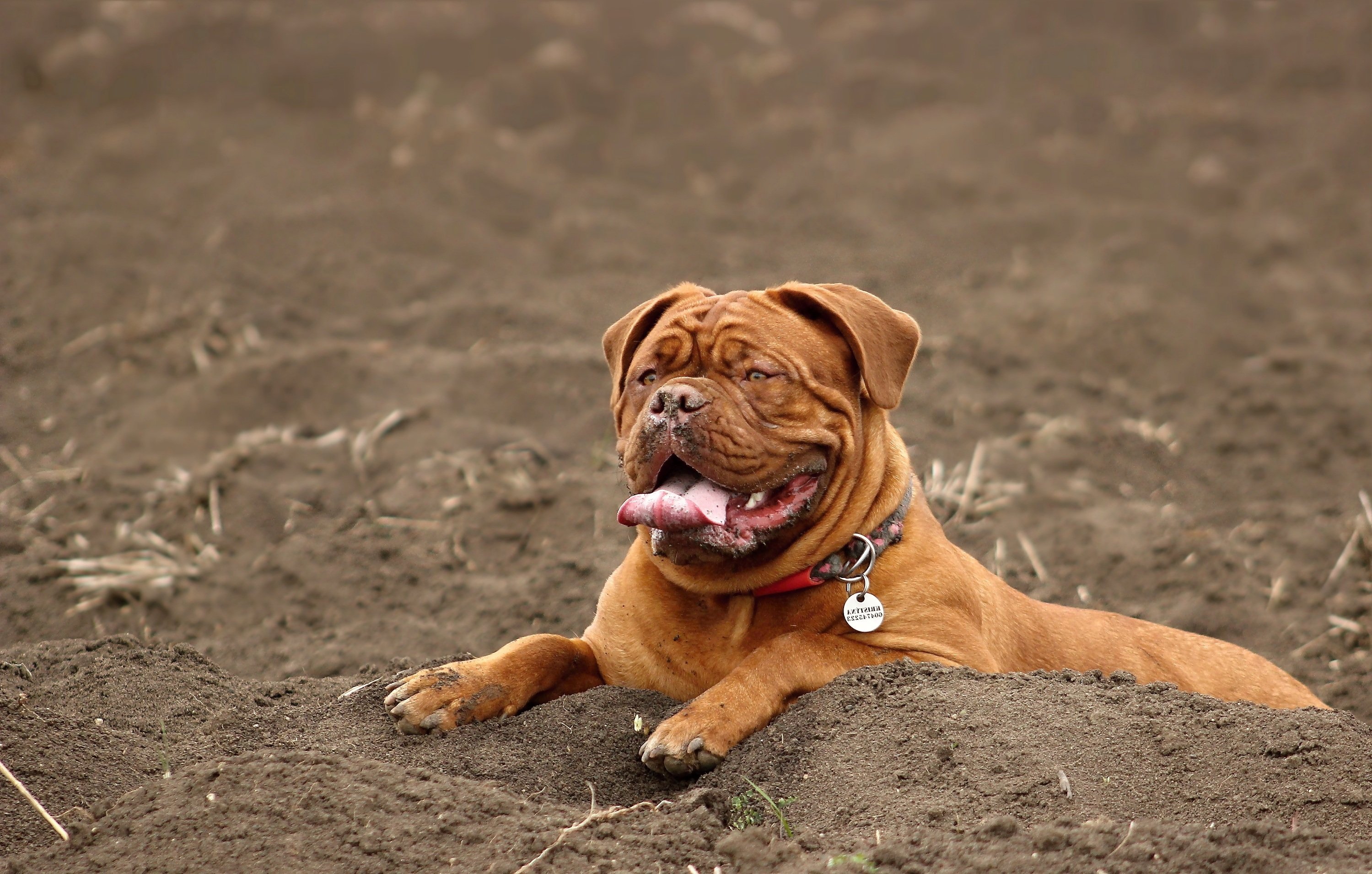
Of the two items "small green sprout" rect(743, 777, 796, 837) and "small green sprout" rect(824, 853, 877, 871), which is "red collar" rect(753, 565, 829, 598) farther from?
"small green sprout" rect(824, 853, 877, 871)

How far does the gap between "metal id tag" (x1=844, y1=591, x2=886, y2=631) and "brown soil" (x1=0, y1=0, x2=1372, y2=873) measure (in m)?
0.29

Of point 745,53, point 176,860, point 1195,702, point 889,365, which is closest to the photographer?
point 176,860

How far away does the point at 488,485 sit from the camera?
702cm

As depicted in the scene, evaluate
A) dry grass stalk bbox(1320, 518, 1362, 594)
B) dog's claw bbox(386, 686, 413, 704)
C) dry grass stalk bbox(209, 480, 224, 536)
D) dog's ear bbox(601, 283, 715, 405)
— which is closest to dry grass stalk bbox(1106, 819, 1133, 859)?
dog's claw bbox(386, 686, 413, 704)

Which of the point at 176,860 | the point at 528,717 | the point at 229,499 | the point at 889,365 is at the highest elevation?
the point at 889,365

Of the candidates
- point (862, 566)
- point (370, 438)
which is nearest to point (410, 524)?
point (370, 438)

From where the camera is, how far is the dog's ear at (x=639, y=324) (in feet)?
16.0

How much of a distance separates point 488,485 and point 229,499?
4.58 feet

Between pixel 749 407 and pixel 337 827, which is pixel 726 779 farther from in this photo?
pixel 749 407

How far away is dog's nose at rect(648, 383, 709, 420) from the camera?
13.6 ft

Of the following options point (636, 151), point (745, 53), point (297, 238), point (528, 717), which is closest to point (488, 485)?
point (528, 717)

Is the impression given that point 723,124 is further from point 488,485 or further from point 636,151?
point 488,485

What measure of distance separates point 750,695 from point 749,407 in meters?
0.97

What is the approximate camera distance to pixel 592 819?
127 inches
